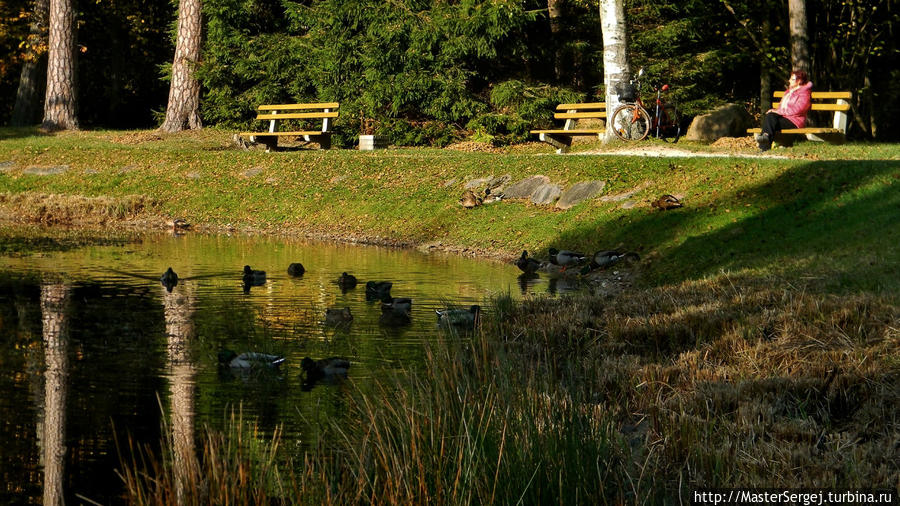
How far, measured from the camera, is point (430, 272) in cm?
1531

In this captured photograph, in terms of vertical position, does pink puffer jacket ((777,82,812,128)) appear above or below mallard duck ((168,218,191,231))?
above

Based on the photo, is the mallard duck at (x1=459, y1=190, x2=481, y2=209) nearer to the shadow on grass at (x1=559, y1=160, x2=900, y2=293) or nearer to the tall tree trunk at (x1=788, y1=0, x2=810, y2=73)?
the shadow on grass at (x1=559, y1=160, x2=900, y2=293)

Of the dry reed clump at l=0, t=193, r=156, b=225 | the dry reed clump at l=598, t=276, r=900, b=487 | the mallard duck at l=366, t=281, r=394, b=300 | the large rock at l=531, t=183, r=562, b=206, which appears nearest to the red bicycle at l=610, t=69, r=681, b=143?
the large rock at l=531, t=183, r=562, b=206

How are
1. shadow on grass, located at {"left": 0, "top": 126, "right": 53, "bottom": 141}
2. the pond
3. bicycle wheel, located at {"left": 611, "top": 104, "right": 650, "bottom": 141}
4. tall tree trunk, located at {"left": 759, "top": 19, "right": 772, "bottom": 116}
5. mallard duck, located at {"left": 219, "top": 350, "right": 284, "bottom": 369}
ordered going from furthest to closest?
shadow on grass, located at {"left": 0, "top": 126, "right": 53, "bottom": 141}, tall tree trunk, located at {"left": 759, "top": 19, "right": 772, "bottom": 116}, bicycle wheel, located at {"left": 611, "top": 104, "right": 650, "bottom": 141}, mallard duck, located at {"left": 219, "top": 350, "right": 284, "bottom": 369}, the pond

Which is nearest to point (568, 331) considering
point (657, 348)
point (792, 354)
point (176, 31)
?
point (657, 348)

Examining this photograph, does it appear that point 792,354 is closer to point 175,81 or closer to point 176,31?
point 175,81

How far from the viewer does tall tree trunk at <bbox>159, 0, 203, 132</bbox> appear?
30.3m

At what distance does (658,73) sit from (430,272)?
44.1ft

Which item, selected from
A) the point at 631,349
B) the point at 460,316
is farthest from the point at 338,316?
the point at 631,349

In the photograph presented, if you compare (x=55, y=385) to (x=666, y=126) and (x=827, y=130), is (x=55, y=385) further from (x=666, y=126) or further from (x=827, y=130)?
(x=666, y=126)

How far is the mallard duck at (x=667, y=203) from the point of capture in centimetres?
1620

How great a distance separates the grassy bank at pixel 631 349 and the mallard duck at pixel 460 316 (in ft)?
0.84

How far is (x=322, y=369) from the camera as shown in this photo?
8828mm

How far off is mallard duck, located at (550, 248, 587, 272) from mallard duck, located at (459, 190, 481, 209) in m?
4.12
